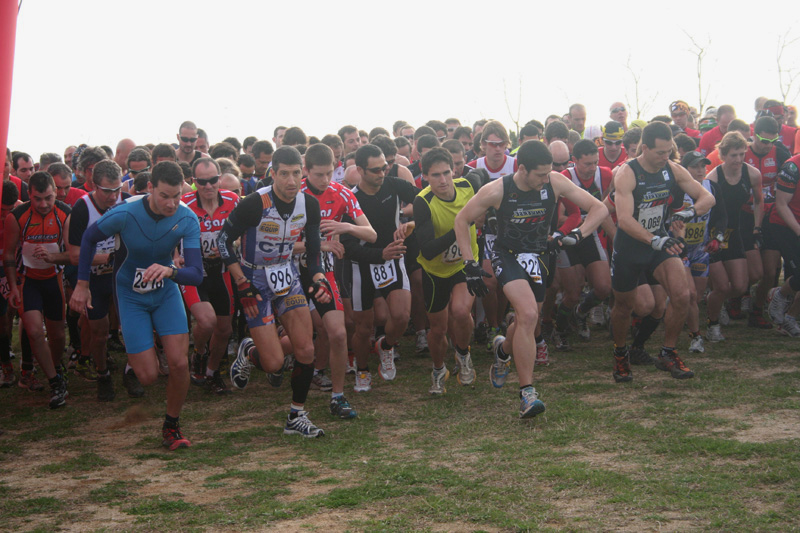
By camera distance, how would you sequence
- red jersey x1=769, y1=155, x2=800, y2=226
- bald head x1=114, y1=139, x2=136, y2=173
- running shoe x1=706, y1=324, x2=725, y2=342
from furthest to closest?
bald head x1=114, y1=139, x2=136, y2=173, red jersey x1=769, y1=155, x2=800, y2=226, running shoe x1=706, y1=324, x2=725, y2=342

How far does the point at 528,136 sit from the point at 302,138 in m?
3.19

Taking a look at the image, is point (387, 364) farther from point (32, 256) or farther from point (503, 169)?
point (32, 256)

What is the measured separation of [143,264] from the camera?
6469 mm

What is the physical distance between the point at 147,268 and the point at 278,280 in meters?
1.06

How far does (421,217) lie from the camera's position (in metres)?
7.72

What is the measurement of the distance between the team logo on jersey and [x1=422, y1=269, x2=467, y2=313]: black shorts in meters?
1.70

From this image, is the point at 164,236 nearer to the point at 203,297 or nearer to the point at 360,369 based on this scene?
the point at 203,297

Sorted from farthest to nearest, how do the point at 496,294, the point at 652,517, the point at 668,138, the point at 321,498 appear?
1. the point at 496,294
2. the point at 668,138
3. the point at 321,498
4. the point at 652,517

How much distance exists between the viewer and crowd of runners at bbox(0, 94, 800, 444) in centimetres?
660

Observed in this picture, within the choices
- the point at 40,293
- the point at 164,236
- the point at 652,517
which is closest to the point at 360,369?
the point at 164,236

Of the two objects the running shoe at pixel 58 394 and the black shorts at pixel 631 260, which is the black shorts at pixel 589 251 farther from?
the running shoe at pixel 58 394

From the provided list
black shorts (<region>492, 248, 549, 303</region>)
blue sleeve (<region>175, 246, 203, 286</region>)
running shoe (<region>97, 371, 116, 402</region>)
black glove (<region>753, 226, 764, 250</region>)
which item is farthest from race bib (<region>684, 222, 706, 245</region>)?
running shoe (<region>97, 371, 116, 402</region>)

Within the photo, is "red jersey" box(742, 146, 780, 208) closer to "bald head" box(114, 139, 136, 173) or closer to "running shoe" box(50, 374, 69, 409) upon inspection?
"bald head" box(114, 139, 136, 173)

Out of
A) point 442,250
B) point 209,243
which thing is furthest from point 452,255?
point 209,243
